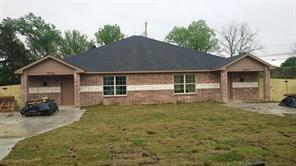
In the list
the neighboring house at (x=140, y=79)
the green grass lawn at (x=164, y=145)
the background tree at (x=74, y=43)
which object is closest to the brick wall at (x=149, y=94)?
the neighboring house at (x=140, y=79)

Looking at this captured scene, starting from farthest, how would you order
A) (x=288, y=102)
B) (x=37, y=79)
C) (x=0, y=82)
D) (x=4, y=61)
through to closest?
1. (x=4, y=61)
2. (x=0, y=82)
3. (x=37, y=79)
4. (x=288, y=102)

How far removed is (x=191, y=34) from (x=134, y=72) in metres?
36.5

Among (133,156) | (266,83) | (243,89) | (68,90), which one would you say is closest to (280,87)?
(266,83)

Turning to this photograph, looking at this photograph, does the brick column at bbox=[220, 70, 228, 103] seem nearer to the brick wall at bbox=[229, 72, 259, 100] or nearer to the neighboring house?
the neighboring house

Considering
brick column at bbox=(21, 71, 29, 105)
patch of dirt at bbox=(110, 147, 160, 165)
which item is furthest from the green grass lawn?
brick column at bbox=(21, 71, 29, 105)

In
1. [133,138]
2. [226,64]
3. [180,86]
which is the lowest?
[133,138]

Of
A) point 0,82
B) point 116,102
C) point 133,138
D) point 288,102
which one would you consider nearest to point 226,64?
point 288,102

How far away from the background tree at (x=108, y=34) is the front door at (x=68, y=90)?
3249cm

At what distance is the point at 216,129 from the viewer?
10805 millimetres

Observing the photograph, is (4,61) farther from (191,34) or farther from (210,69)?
(191,34)

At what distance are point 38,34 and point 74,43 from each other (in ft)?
22.1

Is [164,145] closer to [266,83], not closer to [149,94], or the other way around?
[149,94]

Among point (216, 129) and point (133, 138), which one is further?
point (216, 129)

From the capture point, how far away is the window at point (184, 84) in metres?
23.5
